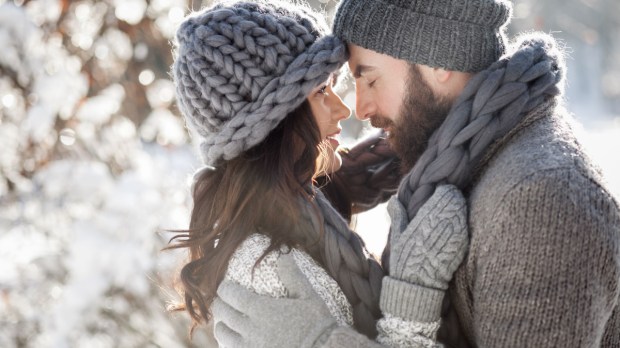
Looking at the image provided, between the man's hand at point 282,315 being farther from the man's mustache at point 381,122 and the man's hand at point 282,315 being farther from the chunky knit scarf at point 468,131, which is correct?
the man's mustache at point 381,122

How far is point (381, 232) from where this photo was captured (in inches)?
127

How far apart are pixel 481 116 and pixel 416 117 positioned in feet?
0.95

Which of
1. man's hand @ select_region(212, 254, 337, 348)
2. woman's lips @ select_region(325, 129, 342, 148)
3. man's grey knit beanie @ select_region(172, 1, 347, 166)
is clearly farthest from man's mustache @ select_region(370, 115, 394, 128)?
man's hand @ select_region(212, 254, 337, 348)

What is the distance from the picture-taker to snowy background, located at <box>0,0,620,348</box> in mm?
2859

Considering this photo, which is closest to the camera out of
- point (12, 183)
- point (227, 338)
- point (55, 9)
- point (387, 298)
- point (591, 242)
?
point (591, 242)

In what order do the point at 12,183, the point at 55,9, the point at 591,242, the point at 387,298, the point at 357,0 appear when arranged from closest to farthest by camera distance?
the point at 591,242 → the point at 387,298 → the point at 357,0 → the point at 55,9 → the point at 12,183

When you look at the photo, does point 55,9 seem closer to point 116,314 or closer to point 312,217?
point 116,314

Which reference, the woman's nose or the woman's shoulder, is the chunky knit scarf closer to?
the woman's shoulder

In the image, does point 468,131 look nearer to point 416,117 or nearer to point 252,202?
point 416,117

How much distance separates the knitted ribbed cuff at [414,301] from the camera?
1553 mm

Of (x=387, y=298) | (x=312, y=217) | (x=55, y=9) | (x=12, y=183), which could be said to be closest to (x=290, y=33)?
(x=312, y=217)

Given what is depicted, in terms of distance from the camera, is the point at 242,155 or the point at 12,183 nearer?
the point at 242,155

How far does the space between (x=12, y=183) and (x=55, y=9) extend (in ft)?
2.61

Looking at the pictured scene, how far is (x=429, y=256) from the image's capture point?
155 centimetres
